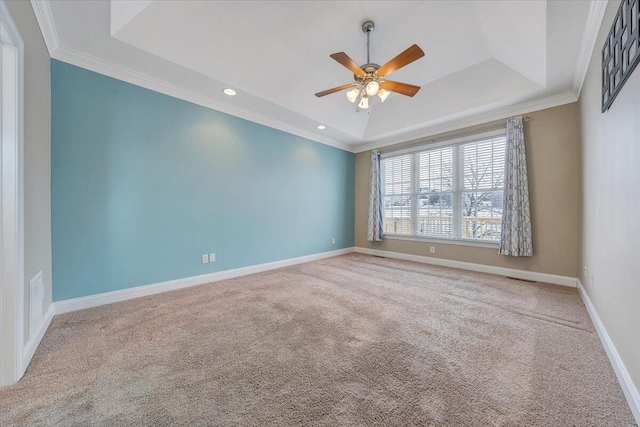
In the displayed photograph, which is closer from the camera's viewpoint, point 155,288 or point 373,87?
point 373,87

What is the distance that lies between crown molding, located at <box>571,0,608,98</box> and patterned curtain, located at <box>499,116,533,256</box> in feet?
2.70

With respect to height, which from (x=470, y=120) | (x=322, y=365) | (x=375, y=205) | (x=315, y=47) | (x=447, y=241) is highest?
(x=315, y=47)

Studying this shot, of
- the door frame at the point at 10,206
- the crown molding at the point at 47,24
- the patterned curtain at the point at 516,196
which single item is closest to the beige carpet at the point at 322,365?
the door frame at the point at 10,206

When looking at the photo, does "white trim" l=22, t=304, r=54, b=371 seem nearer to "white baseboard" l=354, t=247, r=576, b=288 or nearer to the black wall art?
the black wall art

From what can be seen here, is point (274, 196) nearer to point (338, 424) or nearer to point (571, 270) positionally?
point (338, 424)

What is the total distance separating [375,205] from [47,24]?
16.9 feet

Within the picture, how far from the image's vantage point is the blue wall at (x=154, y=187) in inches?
95.3

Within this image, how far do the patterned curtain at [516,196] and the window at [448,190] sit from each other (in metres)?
0.23

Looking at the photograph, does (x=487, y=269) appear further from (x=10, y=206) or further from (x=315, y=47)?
(x=10, y=206)

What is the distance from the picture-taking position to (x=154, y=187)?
116 inches

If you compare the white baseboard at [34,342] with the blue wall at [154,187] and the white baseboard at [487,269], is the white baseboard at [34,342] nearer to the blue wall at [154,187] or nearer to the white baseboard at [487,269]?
the blue wall at [154,187]

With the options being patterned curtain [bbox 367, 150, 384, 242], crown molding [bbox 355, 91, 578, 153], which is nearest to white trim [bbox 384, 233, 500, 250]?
patterned curtain [bbox 367, 150, 384, 242]

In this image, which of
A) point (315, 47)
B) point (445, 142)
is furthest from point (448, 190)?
point (315, 47)

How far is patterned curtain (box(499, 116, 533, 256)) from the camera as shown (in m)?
3.53
